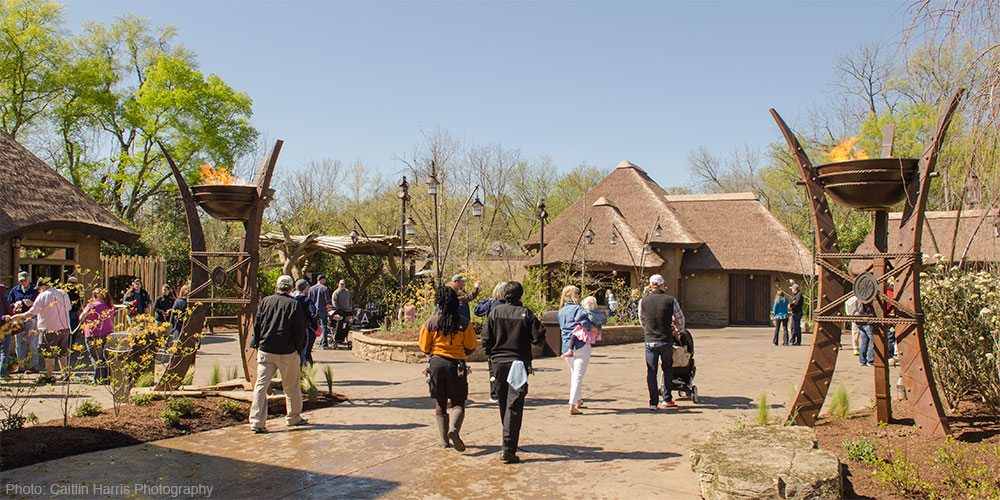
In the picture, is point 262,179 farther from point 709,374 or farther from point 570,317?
point 709,374

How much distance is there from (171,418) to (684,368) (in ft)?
20.5

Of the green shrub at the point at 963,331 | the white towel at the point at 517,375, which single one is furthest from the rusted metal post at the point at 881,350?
the white towel at the point at 517,375

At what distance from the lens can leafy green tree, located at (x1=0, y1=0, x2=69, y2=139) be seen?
3092 centimetres

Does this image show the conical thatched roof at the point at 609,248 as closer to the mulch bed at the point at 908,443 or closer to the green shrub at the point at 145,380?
the mulch bed at the point at 908,443

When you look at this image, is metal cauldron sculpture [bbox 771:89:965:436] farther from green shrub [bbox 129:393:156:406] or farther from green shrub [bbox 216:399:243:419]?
green shrub [bbox 129:393:156:406]

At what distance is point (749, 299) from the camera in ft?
96.1

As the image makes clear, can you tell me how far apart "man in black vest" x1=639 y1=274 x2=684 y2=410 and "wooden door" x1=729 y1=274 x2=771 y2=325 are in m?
21.6

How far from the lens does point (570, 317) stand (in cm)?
875

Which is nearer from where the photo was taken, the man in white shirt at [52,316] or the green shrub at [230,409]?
the green shrub at [230,409]

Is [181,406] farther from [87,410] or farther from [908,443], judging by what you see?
[908,443]

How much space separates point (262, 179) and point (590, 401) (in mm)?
5319

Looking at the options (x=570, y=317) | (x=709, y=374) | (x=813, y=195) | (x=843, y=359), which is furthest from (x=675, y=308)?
(x=843, y=359)

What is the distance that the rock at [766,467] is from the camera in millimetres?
4746

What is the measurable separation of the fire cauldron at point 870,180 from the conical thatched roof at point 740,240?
21.8 m
